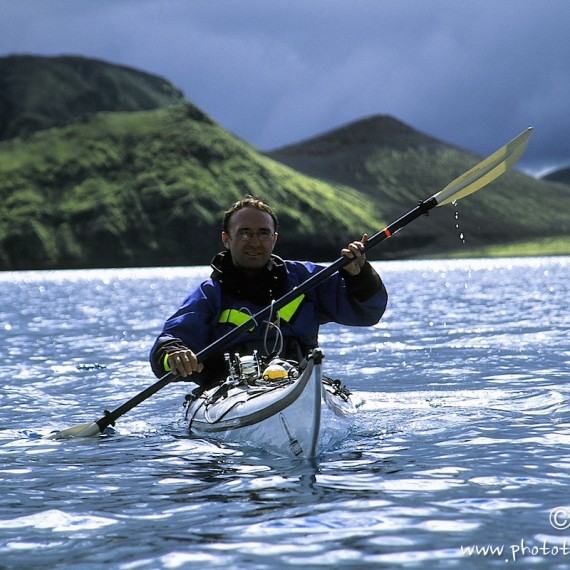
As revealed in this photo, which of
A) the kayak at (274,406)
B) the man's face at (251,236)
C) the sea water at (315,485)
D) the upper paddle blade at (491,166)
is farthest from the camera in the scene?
the upper paddle blade at (491,166)

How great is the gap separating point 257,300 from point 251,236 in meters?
0.82

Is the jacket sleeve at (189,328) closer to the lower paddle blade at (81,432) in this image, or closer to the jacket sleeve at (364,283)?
the lower paddle blade at (81,432)

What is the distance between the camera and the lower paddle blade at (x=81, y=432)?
1139 cm

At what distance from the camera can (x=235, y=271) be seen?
10664mm

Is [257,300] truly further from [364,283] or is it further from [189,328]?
[364,283]

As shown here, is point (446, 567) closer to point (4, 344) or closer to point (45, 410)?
point (45, 410)

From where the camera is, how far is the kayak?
8.62 metres

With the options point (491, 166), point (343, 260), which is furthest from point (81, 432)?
point (491, 166)

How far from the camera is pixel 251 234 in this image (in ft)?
34.3

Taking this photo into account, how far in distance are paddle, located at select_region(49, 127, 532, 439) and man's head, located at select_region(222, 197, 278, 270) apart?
620 millimetres

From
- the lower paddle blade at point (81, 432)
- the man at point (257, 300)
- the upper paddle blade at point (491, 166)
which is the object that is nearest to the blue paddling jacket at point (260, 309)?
the man at point (257, 300)

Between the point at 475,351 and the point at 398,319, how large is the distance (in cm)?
1472

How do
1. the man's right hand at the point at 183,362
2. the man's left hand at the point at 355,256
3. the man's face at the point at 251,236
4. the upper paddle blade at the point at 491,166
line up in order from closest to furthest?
the man's right hand at the point at 183,362 → the man's left hand at the point at 355,256 → the man's face at the point at 251,236 → the upper paddle blade at the point at 491,166

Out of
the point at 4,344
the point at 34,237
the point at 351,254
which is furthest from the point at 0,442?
the point at 34,237
